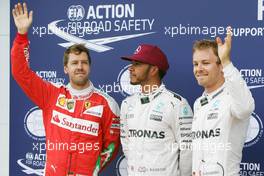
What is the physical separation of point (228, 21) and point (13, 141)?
74.3 inches

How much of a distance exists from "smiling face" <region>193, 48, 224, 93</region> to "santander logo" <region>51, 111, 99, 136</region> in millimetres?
805

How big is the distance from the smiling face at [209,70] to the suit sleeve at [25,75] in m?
1.06

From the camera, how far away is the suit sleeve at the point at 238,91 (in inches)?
110

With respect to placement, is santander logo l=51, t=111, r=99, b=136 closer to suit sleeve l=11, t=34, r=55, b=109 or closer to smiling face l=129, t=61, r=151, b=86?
suit sleeve l=11, t=34, r=55, b=109

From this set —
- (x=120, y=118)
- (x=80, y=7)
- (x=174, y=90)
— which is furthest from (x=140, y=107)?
(x=80, y=7)

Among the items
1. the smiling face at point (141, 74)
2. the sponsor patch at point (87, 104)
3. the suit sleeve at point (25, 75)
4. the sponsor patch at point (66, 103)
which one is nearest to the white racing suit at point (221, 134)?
the smiling face at point (141, 74)

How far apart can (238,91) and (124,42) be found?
4.61 feet

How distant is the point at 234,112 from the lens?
2916 mm

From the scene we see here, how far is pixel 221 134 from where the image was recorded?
2998 millimetres

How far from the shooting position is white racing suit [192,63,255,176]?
2947mm

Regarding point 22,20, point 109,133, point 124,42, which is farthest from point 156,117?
point 22,20
